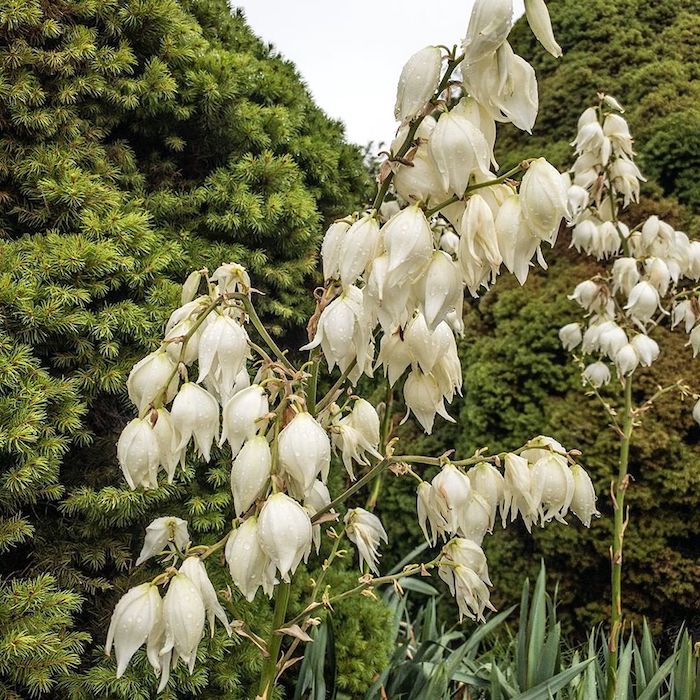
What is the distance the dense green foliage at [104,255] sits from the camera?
4.82ft

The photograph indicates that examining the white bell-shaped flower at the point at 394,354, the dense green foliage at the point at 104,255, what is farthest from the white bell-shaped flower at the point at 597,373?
the white bell-shaped flower at the point at 394,354

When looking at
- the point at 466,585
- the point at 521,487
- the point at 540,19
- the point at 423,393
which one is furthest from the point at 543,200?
the point at 466,585

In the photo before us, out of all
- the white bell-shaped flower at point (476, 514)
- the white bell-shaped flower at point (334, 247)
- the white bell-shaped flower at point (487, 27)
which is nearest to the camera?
the white bell-shaped flower at point (487, 27)

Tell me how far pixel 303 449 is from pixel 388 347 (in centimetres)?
23

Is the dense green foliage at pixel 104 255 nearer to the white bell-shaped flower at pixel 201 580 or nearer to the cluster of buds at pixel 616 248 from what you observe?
the white bell-shaped flower at pixel 201 580

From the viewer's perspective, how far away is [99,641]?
1.65 metres

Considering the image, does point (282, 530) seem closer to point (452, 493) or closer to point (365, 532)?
point (452, 493)

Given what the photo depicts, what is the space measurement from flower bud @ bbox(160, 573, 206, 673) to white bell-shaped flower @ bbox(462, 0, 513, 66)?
808 mm

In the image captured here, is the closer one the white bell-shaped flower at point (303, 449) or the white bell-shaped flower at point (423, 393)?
the white bell-shaped flower at point (303, 449)

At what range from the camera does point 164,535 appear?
45.5 inches

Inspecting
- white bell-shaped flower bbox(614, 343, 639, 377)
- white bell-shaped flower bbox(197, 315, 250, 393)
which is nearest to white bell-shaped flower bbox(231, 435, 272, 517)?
white bell-shaped flower bbox(197, 315, 250, 393)

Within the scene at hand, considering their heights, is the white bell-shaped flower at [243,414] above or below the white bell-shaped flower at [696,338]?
below

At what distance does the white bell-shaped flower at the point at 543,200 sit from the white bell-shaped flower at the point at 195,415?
21.3 inches

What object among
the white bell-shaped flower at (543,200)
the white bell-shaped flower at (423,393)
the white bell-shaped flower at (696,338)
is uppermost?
the white bell-shaped flower at (696,338)
